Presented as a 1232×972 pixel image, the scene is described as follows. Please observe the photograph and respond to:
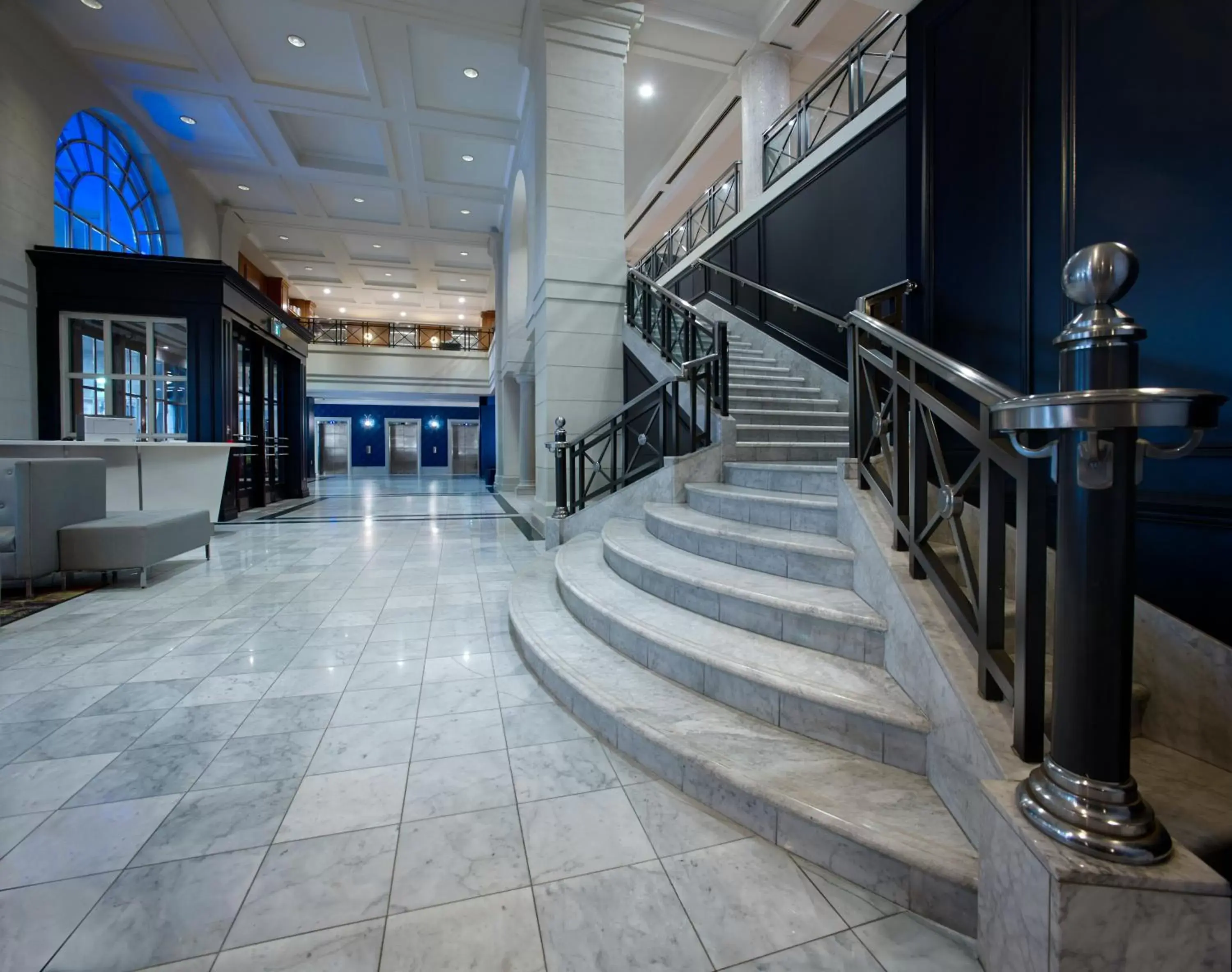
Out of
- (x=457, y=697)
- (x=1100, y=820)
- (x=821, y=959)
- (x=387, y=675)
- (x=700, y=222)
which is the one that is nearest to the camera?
(x=1100, y=820)

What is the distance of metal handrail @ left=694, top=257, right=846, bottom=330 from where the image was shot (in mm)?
5359

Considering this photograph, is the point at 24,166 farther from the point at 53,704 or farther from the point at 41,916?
the point at 41,916

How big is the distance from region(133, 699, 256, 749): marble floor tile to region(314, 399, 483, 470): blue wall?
20.7 metres

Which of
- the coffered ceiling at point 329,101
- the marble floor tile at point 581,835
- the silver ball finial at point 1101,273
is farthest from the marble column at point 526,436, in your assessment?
the silver ball finial at point 1101,273

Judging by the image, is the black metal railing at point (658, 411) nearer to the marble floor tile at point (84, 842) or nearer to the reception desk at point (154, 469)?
the marble floor tile at point (84, 842)

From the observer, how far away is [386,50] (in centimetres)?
731

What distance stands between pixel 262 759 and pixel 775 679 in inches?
72.2

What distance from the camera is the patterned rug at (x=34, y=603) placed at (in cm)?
349

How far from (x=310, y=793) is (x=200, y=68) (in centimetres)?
1010

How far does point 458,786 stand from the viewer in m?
1.78

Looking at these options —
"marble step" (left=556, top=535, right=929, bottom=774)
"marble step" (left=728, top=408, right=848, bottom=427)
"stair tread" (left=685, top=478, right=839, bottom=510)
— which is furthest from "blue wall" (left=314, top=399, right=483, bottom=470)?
"marble step" (left=556, top=535, right=929, bottom=774)

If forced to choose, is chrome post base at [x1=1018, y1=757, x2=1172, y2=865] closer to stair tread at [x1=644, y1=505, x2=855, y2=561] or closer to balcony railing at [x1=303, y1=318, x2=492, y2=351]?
stair tread at [x1=644, y1=505, x2=855, y2=561]

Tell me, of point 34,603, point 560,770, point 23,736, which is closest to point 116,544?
point 34,603

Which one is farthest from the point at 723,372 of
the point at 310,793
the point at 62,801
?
the point at 62,801
